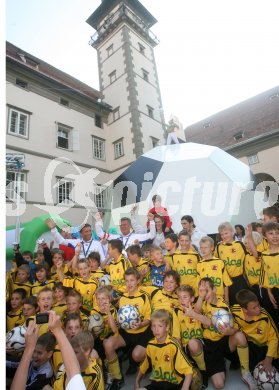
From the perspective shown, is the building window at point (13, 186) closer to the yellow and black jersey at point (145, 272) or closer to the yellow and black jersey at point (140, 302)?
the yellow and black jersey at point (145, 272)

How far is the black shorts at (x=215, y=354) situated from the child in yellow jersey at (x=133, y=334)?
0.79 m

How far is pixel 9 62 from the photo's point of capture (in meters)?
15.4

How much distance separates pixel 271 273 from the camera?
3.79 m

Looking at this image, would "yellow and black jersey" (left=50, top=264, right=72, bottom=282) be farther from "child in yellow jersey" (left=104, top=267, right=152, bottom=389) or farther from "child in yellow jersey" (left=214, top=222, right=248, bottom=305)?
"child in yellow jersey" (left=214, top=222, right=248, bottom=305)

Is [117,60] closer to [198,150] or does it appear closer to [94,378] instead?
[198,150]

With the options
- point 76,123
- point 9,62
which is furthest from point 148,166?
point 9,62

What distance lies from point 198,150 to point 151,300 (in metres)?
8.90

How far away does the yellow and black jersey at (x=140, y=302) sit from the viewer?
3.82 m

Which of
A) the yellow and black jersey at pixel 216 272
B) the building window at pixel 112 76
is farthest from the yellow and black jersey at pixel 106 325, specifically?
the building window at pixel 112 76

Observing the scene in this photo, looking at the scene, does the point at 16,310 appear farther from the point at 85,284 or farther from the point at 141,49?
the point at 141,49

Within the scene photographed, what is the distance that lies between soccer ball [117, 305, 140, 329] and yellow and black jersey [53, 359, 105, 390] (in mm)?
813

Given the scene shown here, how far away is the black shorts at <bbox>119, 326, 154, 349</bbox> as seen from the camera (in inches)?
146
